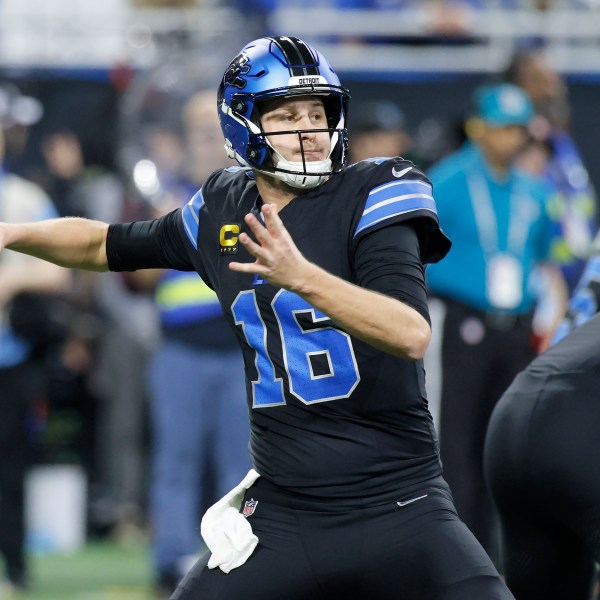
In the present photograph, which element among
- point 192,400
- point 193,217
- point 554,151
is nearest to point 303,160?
point 193,217

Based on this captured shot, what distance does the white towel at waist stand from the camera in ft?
11.1

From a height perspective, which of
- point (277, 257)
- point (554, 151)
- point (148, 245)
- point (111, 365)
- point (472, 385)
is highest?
point (277, 257)

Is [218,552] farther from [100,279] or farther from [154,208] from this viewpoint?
[100,279]

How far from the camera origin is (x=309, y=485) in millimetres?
3414

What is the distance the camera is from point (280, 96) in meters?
3.44

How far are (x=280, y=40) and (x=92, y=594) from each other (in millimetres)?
3724

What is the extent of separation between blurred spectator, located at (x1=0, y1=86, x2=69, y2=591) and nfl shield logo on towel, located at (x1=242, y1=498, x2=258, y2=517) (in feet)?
11.2

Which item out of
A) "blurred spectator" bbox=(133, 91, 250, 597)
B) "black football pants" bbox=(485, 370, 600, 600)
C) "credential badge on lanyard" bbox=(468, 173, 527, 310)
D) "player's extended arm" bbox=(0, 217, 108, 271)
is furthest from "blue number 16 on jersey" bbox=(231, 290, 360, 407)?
"credential badge on lanyard" bbox=(468, 173, 527, 310)

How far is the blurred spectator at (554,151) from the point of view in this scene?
7.77 meters

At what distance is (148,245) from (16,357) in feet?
10.8

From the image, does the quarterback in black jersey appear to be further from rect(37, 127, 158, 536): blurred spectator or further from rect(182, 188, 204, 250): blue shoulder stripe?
rect(37, 127, 158, 536): blurred spectator

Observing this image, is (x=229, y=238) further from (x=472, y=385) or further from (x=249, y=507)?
(x=472, y=385)

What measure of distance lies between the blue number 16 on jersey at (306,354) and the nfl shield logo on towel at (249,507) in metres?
0.25

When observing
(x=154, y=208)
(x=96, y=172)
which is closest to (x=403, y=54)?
(x=96, y=172)
